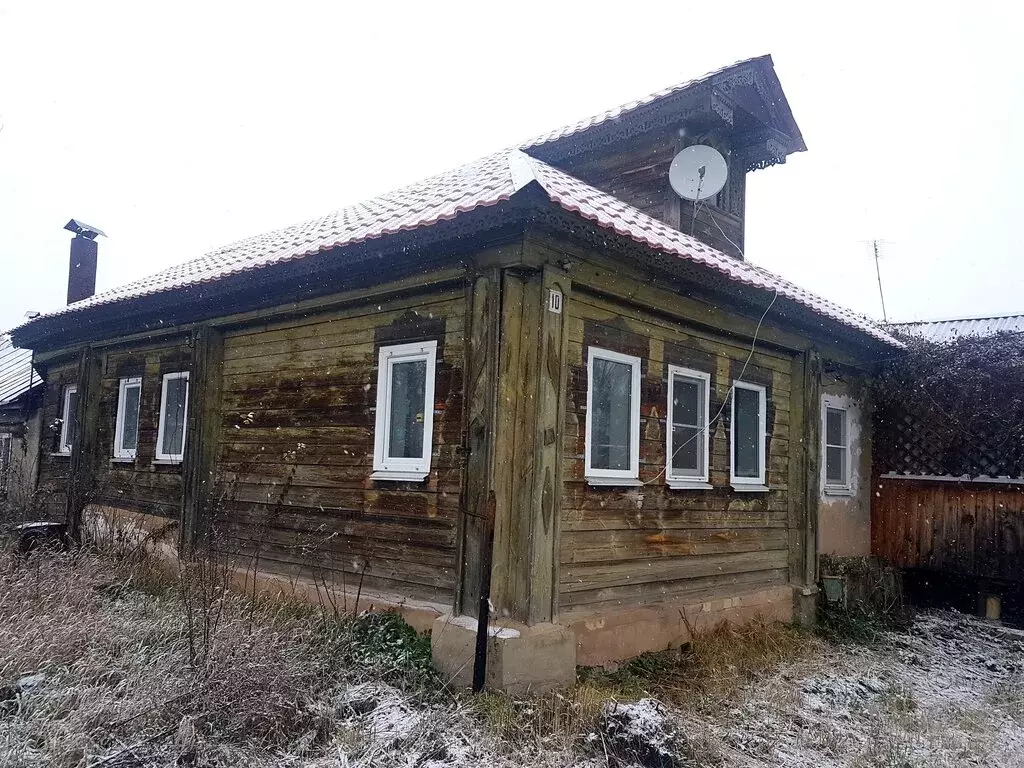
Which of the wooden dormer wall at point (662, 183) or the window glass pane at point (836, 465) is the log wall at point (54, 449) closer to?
the wooden dormer wall at point (662, 183)

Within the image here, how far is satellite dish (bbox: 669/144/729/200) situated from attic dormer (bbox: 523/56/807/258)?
0.22 meters

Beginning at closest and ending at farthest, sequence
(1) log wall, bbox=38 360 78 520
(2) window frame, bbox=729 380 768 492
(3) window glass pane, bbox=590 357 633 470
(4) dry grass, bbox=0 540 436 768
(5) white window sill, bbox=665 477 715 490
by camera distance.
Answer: (4) dry grass, bbox=0 540 436 768 → (3) window glass pane, bbox=590 357 633 470 → (5) white window sill, bbox=665 477 715 490 → (2) window frame, bbox=729 380 768 492 → (1) log wall, bbox=38 360 78 520

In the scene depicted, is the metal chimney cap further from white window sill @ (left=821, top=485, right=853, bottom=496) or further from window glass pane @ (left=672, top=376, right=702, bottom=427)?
white window sill @ (left=821, top=485, right=853, bottom=496)

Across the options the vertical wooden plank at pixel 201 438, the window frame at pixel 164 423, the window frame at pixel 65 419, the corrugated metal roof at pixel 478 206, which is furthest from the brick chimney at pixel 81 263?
the vertical wooden plank at pixel 201 438

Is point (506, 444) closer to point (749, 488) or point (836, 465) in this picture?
point (749, 488)

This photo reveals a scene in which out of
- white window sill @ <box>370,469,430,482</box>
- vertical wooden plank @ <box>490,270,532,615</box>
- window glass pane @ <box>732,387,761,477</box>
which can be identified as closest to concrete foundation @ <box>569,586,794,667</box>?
vertical wooden plank @ <box>490,270,532,615</box>

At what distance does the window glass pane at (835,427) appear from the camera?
10.5 metres

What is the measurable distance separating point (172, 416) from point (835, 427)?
871 cm

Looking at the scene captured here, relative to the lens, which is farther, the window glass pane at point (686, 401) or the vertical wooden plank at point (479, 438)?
the window glass pane at point (686, 401)

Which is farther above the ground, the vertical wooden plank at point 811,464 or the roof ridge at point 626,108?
the roof ridge at point 626,108

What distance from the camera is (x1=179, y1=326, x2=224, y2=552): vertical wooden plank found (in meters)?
8.65

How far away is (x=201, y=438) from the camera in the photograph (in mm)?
8664

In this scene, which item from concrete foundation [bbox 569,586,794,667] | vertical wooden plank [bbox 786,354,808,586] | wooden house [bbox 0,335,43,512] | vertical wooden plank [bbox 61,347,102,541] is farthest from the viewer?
wooden house [bbox 0,335,43,512]

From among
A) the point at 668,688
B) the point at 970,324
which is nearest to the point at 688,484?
the point at 668,688
